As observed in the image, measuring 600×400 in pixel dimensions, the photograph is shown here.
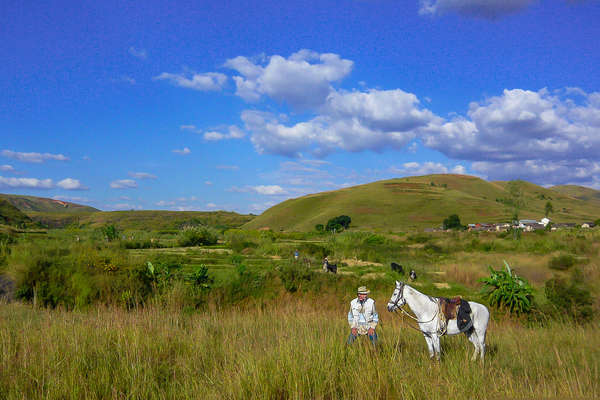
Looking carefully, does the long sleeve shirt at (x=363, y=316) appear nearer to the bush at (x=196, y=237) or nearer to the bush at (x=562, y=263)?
the bush at (x=562, y=263)

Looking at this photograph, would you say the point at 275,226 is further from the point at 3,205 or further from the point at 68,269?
the point at 68,269

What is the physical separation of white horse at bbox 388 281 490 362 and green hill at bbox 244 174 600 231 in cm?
9993

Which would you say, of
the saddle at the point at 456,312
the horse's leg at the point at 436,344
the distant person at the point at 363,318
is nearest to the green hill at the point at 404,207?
the saddle at the point at 456,312

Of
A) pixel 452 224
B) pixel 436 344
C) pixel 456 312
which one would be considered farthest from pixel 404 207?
pixel 436 344

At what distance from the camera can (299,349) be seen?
561 cm

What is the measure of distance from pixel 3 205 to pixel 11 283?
122064 mm

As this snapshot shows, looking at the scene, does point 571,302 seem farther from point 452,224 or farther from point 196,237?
point 452,224

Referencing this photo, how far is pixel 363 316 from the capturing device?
6871mm

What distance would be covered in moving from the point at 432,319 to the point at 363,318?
1.37 metres

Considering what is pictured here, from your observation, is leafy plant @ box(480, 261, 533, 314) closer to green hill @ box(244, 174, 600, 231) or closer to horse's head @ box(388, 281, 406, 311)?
horse's head @ box(388, 281, 406, 311)

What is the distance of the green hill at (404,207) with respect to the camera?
119m

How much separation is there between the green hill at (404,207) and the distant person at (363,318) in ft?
332

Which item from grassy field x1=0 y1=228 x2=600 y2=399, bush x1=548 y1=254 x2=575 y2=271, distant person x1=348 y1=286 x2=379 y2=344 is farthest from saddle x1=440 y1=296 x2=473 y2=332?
bush x1=548 y1=254 x2=575 y2=271

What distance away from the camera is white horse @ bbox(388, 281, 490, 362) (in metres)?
7.11
